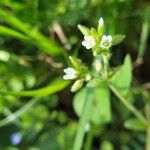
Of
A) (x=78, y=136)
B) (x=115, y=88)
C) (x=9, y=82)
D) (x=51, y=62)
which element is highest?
(x=51, y=62)

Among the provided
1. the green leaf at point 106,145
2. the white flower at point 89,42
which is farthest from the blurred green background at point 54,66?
the white flower at point 89,42

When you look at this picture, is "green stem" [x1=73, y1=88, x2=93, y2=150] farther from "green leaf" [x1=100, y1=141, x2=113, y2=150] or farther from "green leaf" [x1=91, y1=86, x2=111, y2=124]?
"green leaf" [x1=100, y1=141, x2=113, y2=150]

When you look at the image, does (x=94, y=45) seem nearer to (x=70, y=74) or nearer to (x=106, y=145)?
(x=70, y=74)

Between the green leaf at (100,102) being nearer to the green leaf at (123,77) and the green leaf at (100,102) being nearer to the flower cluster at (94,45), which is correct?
the green leaf at (123,77)

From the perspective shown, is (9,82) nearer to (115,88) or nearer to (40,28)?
(40,28)

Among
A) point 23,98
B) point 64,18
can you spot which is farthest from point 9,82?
point 64,18

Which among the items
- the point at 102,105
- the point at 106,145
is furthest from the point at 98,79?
the point at 106,145
